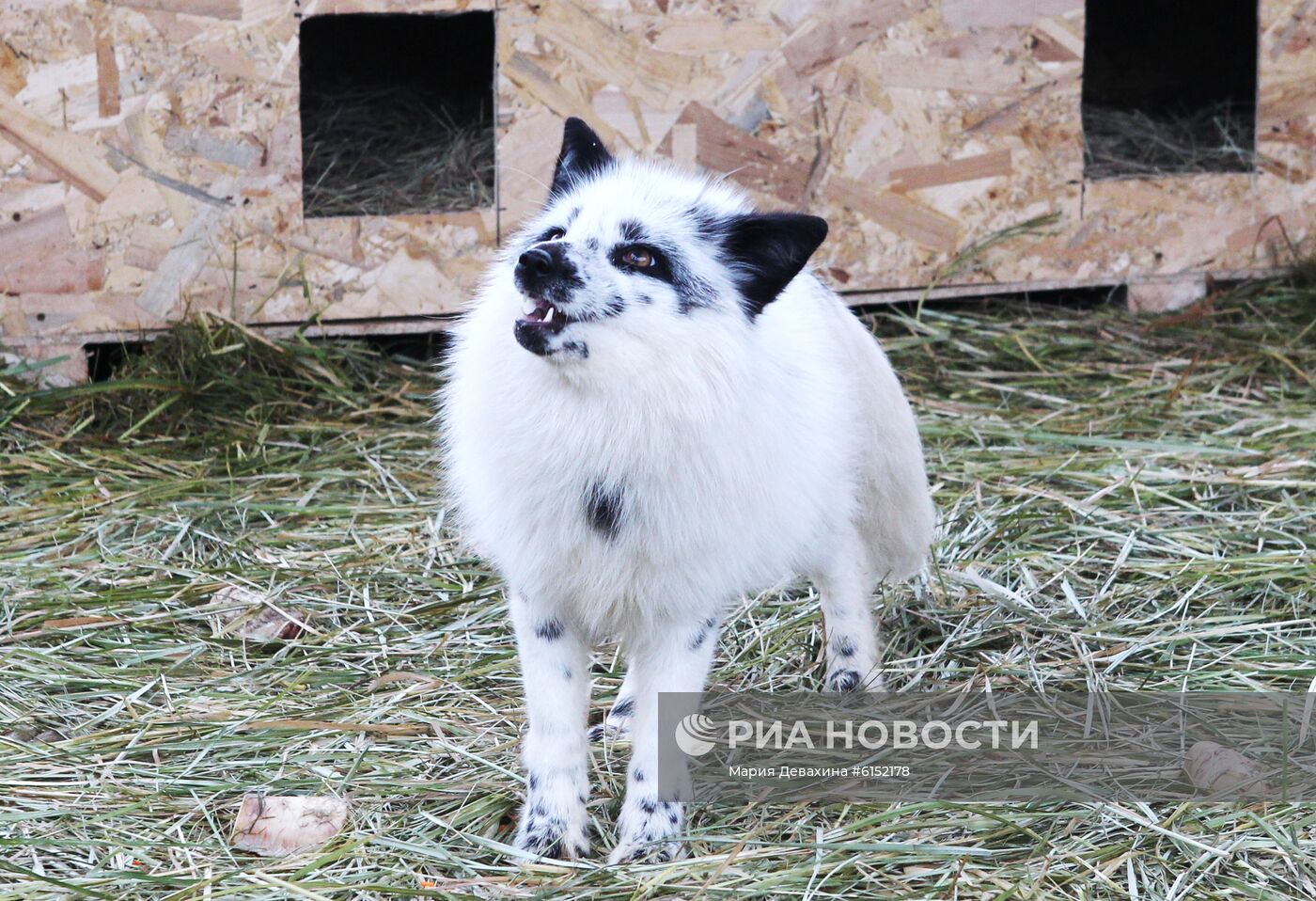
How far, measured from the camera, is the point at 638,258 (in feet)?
8.90

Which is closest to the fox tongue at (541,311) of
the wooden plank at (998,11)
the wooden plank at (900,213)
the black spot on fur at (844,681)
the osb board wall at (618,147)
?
the black spot on fur at (844,681)

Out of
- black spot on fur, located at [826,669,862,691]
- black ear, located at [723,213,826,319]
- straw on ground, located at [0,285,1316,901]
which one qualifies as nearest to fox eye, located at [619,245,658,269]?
black ear, located at [723,213,826,319]

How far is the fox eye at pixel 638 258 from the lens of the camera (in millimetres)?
2707

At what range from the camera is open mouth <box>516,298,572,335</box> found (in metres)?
2.57

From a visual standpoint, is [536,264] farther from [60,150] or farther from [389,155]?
[389,155]

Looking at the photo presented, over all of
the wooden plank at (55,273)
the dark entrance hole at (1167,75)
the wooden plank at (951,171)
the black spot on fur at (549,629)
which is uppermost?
the dark entrance hole at (1167,75)

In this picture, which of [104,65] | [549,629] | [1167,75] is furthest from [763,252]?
[1167,75]

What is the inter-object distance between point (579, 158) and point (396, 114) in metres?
3.77

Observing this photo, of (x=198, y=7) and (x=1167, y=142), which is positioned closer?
(x=198, y=7)

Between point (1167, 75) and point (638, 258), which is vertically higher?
point (638, 258)

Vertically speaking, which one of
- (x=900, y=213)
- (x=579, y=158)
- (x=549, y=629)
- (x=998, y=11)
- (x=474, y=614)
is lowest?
(x=474, y=614)

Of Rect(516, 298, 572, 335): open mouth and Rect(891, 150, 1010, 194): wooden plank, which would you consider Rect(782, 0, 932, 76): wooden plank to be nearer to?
Rect(891, 150, 1010, 194): wooden plank

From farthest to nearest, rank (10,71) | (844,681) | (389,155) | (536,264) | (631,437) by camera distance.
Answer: (389,155)
(10,71)
(844,681)
(631,437)
(536,264)

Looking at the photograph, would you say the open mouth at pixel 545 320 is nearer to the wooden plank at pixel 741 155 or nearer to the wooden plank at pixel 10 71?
the wooden plank at pixel 741 155
